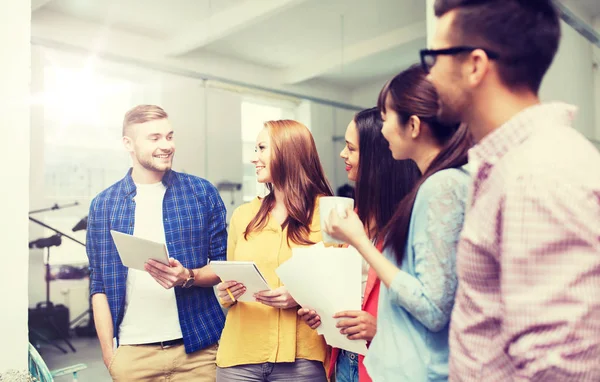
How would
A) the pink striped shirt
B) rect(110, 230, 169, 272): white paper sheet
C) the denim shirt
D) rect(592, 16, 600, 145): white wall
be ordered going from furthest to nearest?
rect(592, 16, 600, 145): white wall → rect(110, 230, 169, 272): white paper sheet → the denim shirt → the pink striped shirt

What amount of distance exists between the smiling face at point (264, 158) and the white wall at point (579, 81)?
92cm

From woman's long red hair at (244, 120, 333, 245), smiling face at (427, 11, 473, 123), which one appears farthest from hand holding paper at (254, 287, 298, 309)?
smiling face at (427, 11, 473, 123)

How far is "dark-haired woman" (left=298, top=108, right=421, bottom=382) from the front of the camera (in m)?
1.27

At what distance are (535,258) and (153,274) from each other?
1.37m

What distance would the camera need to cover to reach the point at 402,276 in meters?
0.93

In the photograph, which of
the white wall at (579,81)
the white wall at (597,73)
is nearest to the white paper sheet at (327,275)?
the white wall at (579,81)

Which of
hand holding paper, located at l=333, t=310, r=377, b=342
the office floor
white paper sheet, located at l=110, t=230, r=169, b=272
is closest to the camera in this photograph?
hand holding paper, located at l=333, t=310, r=377, b=342

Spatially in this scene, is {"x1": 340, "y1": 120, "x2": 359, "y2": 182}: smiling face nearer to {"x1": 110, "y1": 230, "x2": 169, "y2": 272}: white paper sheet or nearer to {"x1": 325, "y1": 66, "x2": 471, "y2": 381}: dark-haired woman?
{"x1": 325, "y1": 66, "x2": 471, "y2": 381}: dark-haired woman

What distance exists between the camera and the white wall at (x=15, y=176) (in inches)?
75.0

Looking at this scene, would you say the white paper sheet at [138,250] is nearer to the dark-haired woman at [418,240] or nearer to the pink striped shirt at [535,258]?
the dark-haired woman at [418,240]

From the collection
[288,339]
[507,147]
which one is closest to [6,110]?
[288,339]

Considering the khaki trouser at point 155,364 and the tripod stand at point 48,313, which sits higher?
the tripod stand at point 48,313

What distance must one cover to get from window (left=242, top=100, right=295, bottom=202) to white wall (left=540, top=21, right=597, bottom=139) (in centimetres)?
104

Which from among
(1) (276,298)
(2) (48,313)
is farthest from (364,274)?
(2) (48,313)
